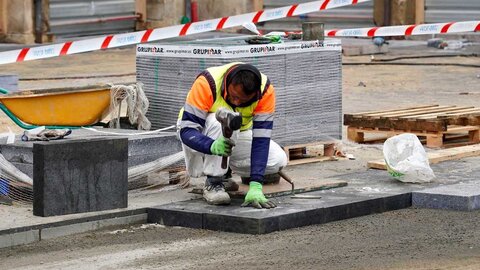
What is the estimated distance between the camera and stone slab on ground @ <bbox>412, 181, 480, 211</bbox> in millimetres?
10031

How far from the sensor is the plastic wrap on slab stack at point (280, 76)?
11.6m

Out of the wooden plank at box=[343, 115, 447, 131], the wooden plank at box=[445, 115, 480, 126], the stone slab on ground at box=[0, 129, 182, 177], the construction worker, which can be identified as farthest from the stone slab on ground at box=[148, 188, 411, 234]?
the wooden plank at box=[445, 115, 480, 126]

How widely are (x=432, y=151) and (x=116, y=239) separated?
4810 millimetres

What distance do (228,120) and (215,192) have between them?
2.51ft

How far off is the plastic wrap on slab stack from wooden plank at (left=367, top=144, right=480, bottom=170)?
81 centimetres

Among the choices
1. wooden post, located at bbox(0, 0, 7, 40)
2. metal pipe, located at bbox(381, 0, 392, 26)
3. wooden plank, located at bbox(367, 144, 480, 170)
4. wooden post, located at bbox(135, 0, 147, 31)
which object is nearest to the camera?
wooden plank, located at bbox(367, 144, 480, 170)

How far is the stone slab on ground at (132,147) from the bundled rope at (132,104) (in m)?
0.29

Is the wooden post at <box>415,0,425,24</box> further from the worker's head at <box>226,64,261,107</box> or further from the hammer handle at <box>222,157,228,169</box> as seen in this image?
the worker's head at <box>226,64,261,107</box>

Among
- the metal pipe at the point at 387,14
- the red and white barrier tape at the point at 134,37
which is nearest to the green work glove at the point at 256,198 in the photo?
the red and white barrier tape at the point at 134,37

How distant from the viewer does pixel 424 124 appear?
13.4 metres

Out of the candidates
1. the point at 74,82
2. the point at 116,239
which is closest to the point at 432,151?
the point at 116,239

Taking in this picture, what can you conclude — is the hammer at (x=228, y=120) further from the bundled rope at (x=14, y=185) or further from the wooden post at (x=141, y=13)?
the wooden post at (x=141, y=13)

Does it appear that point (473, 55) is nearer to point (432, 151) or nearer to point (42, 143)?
point (432, 151)

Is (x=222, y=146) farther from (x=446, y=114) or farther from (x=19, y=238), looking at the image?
(x=446, y=114)
